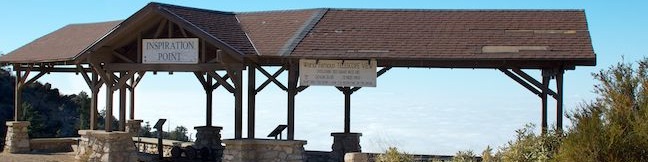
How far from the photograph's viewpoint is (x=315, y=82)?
55.4ft

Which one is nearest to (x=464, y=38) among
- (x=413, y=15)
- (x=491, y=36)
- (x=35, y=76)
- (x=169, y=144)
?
(x=491, y=36)

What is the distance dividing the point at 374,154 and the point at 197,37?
167 inches

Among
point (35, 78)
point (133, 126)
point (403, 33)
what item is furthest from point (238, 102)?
point (133, 126)

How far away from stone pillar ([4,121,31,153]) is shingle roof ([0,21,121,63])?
5.76 feet

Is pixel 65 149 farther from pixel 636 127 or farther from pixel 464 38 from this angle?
pixel 636 127

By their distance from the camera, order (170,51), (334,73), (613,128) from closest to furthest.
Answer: (613,128) < (334,73) < (170,51)

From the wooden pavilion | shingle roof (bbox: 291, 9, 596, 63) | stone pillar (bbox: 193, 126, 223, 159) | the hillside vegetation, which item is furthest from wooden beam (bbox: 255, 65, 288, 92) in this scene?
the hillside vegetation

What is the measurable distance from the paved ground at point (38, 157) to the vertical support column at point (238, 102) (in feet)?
20.9

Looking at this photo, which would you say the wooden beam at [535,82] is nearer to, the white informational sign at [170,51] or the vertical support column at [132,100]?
the white informational sign at [170,51]

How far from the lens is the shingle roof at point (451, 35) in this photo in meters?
15.6

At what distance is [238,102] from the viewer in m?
17.2

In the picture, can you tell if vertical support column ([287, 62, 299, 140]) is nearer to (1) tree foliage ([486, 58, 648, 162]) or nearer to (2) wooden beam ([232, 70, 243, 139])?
(2) wooden beam ([232, 70, 243, 139])

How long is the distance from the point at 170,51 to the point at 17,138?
26.8ft

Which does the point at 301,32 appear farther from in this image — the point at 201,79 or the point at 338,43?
the point at 201,79
